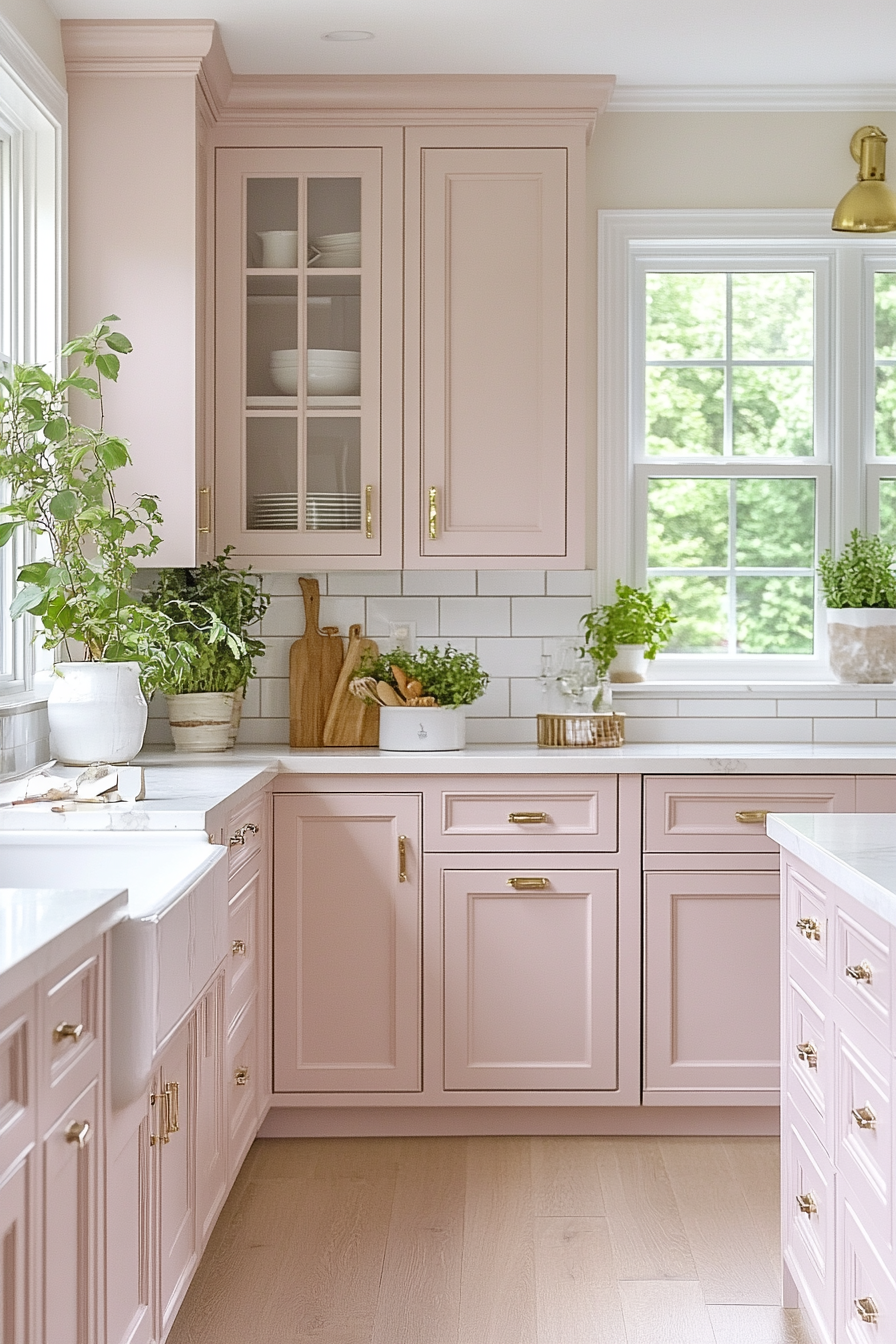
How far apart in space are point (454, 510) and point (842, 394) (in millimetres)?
1245

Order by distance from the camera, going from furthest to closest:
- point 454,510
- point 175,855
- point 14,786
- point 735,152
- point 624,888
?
point 735,152 → point 454,510 → point 624,888 → point 14,786 → point 175,855

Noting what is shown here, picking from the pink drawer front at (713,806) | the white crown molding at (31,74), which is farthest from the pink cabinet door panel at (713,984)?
the white crown molding at (31,74)

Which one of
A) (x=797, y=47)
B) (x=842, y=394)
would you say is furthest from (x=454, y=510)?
(x=797, y=47)

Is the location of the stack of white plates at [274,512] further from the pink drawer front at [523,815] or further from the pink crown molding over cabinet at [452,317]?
the pink drawer front at [523,815]

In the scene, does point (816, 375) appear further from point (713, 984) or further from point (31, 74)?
point (31, 74)

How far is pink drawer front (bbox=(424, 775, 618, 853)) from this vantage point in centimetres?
321

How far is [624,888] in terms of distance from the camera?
3211mm

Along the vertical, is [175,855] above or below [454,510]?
below

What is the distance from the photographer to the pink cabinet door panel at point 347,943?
3203mm

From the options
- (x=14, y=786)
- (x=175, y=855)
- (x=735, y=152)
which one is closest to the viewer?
(x=175, y=855)

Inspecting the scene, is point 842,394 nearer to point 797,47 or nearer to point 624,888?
point 797,47

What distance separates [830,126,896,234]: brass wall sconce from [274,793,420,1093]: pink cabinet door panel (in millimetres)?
1642

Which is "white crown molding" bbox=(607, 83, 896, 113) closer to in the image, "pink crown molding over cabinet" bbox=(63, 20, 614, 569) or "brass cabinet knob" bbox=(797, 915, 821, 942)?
"pink crown molding over cabinet" bbox=(63, 20, 614, 569)

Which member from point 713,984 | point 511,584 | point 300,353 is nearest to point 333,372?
point 300,353
